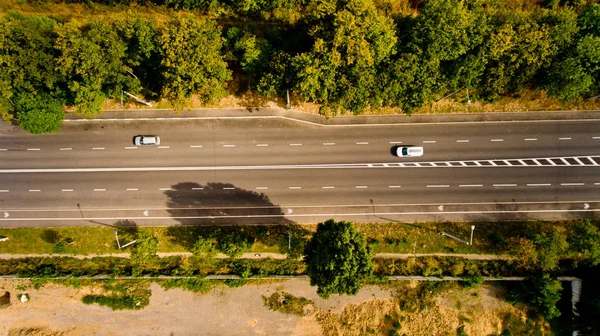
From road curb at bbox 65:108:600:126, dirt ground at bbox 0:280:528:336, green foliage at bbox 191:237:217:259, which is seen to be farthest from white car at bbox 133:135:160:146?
dirt ground at bbox 0:280:528:336

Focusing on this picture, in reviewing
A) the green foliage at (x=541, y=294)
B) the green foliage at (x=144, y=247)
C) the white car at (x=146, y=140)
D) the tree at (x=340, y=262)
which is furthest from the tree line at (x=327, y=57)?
the green foliage at (x=541, y=294)

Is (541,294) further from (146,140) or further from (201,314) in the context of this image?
(146,140)

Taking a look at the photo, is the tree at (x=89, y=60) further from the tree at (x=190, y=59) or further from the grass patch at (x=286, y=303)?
the grass patch at (x=286, y=303)

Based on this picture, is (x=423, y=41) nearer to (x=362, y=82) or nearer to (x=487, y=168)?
(x=362, y=82)

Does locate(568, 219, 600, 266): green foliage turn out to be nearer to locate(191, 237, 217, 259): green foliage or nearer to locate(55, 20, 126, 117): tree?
locate(191, 237, 217, 259): green foliage

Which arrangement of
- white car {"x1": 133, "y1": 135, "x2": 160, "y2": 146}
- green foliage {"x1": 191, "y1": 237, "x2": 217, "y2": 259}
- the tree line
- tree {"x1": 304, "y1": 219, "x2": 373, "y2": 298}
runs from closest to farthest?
tree {"x1": 304, "y1": 219, "x2": 373, "y2": 298} → the tree line → green foliage {"x1": 191, "y1": 237, "x2": 217, "y2": 259} → white car {"x1": 133, "y1": 135, "x2": 160, "y2": 146}

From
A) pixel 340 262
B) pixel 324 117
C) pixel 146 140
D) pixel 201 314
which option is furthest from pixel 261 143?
pixel 201 314
